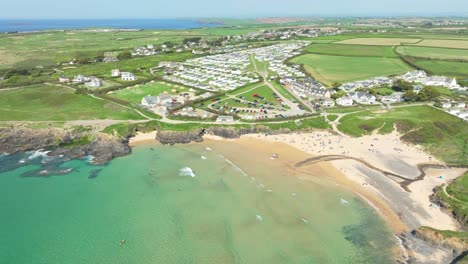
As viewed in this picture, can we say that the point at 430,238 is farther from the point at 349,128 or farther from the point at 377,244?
the point at 349,128

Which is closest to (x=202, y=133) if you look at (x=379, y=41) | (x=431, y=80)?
(x=431, y=80)

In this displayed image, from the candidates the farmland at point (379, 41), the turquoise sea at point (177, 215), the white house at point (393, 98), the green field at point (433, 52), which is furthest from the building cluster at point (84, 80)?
the farmland at point (379, 41)

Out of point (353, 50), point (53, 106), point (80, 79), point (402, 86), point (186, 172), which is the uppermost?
point (353, 50)

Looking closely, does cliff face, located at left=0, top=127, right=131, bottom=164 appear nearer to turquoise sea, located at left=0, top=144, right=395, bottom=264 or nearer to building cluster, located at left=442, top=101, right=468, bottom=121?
turquoise sea, located at left=0, top=144, right=395, bottom=264

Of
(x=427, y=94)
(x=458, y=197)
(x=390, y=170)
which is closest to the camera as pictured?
(x=458, y=197)

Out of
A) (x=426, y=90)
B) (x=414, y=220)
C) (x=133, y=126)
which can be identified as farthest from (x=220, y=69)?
(x=414, y=220)

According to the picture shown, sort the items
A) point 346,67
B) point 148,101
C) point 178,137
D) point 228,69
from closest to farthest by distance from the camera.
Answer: point 178,137, point 148,101, point 228,69, point 346,67

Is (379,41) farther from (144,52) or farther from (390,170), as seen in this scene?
(390,170)

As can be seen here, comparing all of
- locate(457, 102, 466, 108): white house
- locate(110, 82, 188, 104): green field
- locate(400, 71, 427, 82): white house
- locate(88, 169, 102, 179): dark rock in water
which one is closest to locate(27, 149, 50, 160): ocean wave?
locate(88, 169, 102, 179): dark rock in water
